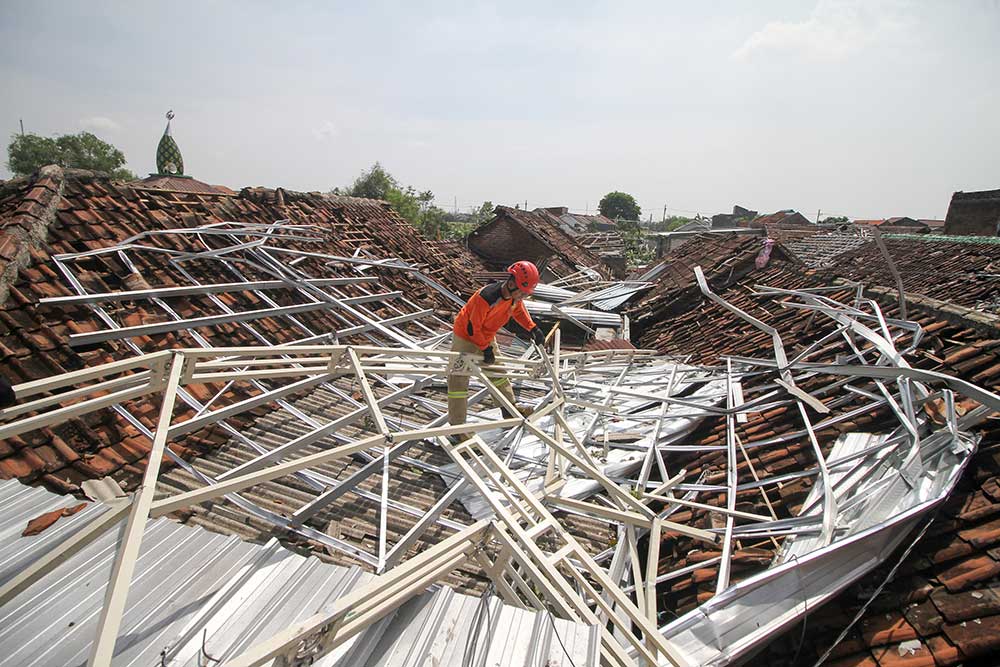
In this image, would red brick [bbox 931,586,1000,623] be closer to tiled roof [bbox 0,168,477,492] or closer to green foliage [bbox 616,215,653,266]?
tiled roof [bbox 0,168,477,492]

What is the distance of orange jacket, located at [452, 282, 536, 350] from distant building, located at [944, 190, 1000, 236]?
2852cm

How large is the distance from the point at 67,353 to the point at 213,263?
8.70 feet

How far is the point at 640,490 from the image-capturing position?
434 cm

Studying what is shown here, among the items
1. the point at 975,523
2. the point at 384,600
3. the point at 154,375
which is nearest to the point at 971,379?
the point at 975,523

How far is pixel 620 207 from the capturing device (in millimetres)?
81250

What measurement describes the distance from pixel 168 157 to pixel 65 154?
14861 mm

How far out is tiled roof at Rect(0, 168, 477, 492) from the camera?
3555 mm

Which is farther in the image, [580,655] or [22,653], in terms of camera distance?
[580,655]

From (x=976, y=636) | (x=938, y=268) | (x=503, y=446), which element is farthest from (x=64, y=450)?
→ (x=938, y=268)

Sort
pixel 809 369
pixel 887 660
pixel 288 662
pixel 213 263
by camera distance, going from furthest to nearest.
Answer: pixel 213 263, pixel 809 369, pixel 887 660, pixel 288 662

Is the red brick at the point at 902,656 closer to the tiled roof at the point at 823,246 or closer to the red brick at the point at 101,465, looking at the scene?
the red brick at the point at 101,465

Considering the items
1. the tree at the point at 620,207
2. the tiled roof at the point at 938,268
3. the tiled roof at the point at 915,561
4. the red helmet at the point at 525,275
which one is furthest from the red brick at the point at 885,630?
the tree at the point at 620,207

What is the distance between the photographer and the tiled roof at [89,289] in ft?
11.7

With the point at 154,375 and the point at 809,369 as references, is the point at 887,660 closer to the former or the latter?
the point at 809,369
